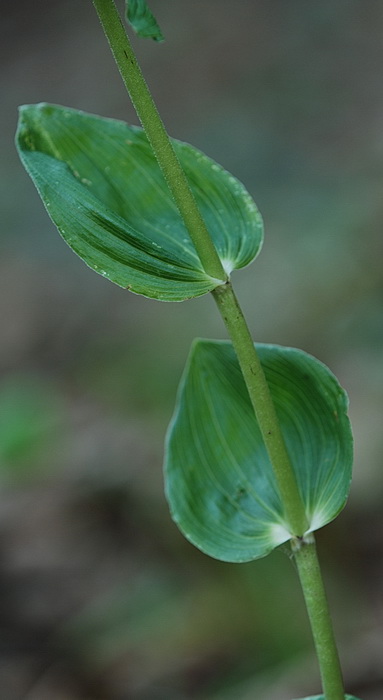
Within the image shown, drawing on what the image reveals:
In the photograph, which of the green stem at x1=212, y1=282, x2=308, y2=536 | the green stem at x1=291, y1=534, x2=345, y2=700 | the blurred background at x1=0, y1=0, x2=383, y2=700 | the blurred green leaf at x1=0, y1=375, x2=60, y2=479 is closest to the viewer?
the green stem at x1=212, y1=282, x2=308, y2=536

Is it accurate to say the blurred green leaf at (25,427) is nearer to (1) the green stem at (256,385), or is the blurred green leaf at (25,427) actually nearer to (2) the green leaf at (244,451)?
(2) the green leaf at (244,451)

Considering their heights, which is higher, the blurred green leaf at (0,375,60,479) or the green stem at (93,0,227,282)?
the blurred green leaf at (0,375,60,479)

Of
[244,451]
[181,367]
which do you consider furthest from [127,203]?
[181,367]

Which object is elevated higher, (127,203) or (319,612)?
(127,203)

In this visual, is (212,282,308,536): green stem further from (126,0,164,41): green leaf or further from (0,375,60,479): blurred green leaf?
(0,375,60,479): blurred green leaf

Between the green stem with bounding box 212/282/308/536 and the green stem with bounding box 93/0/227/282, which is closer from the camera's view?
the green stem with bounding box 93/0/227/282

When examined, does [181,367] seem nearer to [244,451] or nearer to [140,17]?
[244,451]

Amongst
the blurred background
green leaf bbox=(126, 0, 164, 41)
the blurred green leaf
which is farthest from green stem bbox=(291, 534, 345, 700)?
the blurred green leaf

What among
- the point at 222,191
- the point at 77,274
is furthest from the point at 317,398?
the point at 77,274
